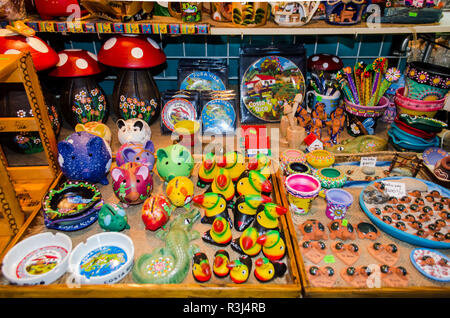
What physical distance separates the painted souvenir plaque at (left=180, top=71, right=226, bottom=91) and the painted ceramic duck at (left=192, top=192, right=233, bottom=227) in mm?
1064

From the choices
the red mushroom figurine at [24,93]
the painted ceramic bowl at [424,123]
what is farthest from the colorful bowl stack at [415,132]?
the red mushroom figurine at [24,93]

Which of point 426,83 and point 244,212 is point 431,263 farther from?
point 426,83

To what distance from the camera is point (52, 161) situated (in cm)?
179

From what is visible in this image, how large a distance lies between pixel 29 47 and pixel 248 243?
1613 millimetres

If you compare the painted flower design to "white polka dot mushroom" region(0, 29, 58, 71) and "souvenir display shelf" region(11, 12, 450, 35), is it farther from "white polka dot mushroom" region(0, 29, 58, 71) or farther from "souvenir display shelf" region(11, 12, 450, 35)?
"white polka dot mushroom" region(0, 29, 58, 71)

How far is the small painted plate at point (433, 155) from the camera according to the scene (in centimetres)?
193

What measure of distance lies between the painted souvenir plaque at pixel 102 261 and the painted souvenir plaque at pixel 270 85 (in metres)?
1.37

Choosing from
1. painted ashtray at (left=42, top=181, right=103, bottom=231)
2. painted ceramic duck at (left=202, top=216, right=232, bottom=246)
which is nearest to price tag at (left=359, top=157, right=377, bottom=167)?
painted ceramic duck at (left=202, top=216, right=232, bottom=246)

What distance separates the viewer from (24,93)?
6.54 ft

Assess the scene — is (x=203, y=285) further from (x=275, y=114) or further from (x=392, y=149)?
(x=392, y=149)

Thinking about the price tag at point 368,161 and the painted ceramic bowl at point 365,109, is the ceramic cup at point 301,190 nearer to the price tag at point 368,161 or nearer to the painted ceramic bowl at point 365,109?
the price tag at point 368,161

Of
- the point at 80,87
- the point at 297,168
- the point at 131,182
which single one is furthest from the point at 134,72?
the point at 297,168
